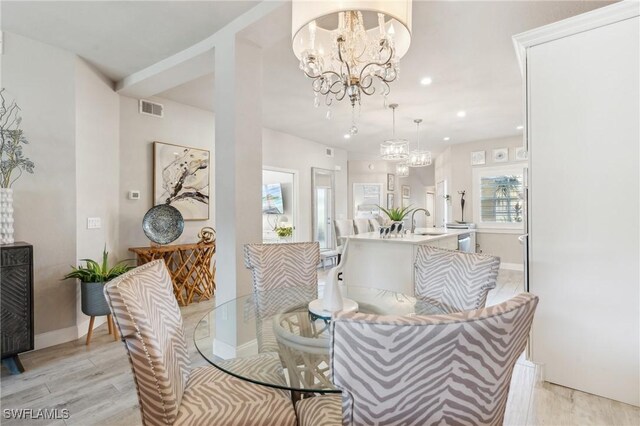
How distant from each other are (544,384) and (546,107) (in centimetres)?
188

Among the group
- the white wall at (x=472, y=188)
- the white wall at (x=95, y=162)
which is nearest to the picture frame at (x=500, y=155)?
the white wall at (x=472, y=188)

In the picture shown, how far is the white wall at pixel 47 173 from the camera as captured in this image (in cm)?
275

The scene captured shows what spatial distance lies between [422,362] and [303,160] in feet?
19.7

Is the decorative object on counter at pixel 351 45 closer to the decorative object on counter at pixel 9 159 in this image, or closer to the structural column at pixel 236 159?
the structural column at pixel 236 159

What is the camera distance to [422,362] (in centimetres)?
72

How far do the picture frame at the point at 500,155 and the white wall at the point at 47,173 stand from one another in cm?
699

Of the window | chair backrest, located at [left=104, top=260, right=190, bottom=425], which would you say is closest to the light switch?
chair backrest, located at [left=104, top=260, right=190, bottom=425]

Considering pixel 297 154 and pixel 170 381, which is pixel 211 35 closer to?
pixel 170 381

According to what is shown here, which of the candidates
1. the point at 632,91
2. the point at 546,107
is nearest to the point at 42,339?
the point at 546,107

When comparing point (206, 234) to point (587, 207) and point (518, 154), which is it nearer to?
point (587, 207)

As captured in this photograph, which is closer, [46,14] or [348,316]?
[348,316]

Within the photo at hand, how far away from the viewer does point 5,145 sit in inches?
103

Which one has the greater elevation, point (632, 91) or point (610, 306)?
point (632, 91)

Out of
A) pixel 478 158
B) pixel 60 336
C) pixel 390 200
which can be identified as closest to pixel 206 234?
Result: pixel 60 336
